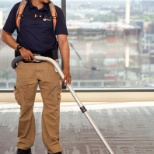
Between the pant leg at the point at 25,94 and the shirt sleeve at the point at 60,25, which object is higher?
the shirt sleeve at the point at 60,25

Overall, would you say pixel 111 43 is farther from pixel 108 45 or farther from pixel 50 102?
pixel 50 102

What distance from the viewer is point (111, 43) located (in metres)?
6.31

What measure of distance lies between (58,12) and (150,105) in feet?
10.0

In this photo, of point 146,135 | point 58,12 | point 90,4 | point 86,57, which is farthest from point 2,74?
point 58,12

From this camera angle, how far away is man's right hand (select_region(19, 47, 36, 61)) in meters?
3.17

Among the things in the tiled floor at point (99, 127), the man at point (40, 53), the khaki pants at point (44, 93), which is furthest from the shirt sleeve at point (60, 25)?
the tiled floor at point (99, 127)

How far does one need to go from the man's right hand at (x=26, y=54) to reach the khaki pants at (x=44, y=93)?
0.12 meters

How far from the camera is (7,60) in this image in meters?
6.24

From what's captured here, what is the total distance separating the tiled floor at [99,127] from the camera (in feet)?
12.9

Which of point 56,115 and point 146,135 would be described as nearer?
point 56,115

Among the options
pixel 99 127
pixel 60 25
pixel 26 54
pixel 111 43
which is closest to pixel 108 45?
pixel 111 43

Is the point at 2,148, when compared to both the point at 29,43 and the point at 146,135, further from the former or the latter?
the point at 146,135

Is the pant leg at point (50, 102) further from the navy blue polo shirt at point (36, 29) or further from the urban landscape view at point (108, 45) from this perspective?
the urban landscape view at point (108, 45)

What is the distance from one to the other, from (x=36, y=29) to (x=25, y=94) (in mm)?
543
